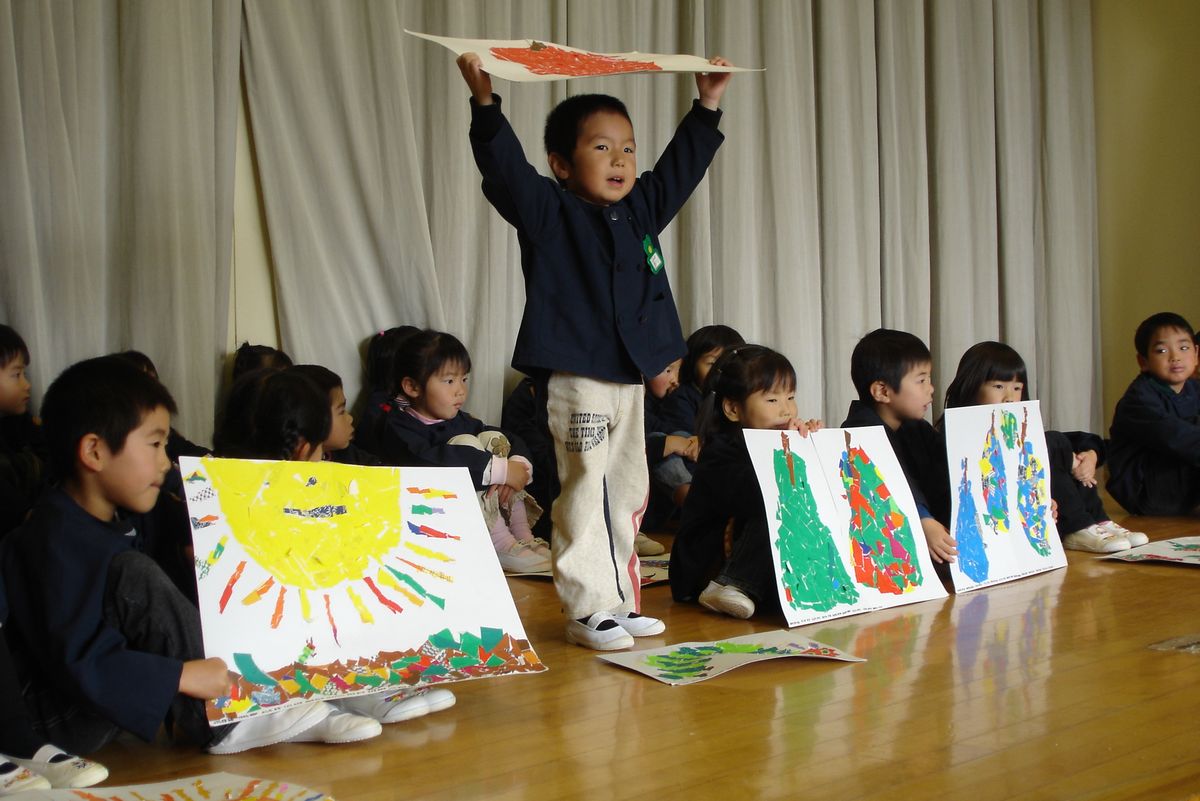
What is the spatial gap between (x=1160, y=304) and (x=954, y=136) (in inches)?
49.1

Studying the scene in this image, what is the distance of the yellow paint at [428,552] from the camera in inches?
64.2

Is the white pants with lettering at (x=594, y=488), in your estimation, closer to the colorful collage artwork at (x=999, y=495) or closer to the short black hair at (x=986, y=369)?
the colorful collage artwork at (x=999, y=495)

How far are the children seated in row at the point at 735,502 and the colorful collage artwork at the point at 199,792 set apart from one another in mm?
1126

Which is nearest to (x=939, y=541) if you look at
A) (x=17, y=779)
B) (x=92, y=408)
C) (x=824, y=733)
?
(x=824, y=733)

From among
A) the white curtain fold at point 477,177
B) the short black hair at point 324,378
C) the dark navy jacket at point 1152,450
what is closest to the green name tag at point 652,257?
the short black hair at point 324,378

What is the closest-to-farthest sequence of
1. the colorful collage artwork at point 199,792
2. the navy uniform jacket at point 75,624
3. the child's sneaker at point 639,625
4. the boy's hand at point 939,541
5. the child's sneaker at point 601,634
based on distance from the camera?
the colorful collage artwork at point 199,792 < the navy uniform jacket at point 75,624 < the child's sneaker at point 601,634 < the child's sneaker at point 639,625 < the boy's hand at point 939,541

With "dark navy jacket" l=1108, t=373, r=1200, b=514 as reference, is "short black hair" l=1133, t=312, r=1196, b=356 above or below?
above

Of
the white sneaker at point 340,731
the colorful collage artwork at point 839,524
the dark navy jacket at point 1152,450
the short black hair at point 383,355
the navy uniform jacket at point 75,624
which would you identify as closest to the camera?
the navy uniform jacket at point 75,624

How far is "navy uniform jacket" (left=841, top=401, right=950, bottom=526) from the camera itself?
260 cm

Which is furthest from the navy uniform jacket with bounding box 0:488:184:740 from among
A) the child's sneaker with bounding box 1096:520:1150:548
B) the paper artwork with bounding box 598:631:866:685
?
the child's sneaker with bounding box 1096:520:1150:548

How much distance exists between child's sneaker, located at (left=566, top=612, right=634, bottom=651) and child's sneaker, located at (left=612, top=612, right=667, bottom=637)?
0.19 ft

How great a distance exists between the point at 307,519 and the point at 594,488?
1.88 feet

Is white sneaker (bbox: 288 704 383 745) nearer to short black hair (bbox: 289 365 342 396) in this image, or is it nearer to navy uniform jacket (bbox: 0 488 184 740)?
navy uniform jacket (bbox: 0 488 184 740)

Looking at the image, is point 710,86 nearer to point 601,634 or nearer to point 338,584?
point 601,634
